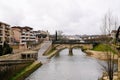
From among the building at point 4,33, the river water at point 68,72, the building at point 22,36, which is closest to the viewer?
the river water at point 68,72

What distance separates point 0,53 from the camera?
52.0m

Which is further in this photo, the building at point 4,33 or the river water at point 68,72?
the building at point 4,33

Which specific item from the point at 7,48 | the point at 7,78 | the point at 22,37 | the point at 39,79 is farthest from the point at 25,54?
the point at 22,37

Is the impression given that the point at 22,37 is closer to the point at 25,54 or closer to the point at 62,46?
the point at 62,46

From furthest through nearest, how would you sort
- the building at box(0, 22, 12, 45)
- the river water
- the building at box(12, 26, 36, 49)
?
the building at box(12, 26, 36, 49) < the building at box(0, 22, 12, 45) < the river water

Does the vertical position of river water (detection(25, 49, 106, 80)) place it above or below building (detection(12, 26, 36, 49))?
below

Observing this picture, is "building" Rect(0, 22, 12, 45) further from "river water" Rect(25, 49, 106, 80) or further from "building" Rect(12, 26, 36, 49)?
"river water" Rect(25, 49, 106, 80)

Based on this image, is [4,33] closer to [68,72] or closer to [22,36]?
[22,36]

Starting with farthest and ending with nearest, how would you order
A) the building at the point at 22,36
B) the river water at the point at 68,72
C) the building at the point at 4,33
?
the building at the point at 22,36 < the building at the point at 4,33 < the river water at the point at 68,72

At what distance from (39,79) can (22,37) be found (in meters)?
66.4

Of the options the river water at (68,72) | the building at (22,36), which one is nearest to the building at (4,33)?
the building at (22,36)

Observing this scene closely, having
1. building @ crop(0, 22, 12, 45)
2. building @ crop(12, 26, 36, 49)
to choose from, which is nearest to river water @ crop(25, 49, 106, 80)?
building @ crop(0, 22, 12, 45)

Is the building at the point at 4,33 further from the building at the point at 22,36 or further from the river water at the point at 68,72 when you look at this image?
the river water at the point at 68,72

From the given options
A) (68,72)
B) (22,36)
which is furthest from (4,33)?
(68,72)
